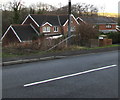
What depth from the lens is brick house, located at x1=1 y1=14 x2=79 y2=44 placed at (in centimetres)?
3488

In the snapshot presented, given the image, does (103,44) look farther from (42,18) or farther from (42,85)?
(42,18)

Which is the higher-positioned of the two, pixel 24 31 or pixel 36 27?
pixel 36 27

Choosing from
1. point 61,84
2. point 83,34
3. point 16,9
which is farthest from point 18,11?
point 61,84

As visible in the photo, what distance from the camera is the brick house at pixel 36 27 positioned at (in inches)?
1373

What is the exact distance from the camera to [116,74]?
7.39 m

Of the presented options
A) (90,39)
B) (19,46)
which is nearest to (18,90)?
(19,46)

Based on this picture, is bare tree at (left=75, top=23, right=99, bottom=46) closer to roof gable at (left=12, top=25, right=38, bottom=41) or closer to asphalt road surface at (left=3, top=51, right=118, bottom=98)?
asphalt road surface at (left=3, top=51, right=118, bottom=98)

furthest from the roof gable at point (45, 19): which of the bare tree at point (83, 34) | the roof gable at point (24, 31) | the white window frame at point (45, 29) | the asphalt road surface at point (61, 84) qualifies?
the asphalt road surface at point (61, 84)

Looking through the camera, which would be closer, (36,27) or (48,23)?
(48,23)

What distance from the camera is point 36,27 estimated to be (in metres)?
38.2

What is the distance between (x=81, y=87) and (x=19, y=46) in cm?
919

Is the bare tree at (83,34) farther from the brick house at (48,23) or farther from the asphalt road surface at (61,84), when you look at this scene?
the brick house at (48,23)

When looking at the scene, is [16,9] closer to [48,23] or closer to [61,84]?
[48,23]

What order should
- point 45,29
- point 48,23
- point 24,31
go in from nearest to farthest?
1. point 24,31
2. point 48,23
3. point 45,29
